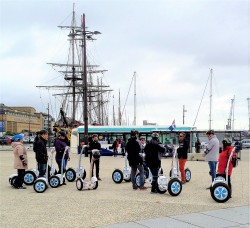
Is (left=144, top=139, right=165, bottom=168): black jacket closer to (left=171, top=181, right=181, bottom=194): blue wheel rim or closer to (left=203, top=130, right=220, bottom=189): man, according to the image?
(left=171, top=181, right=181, bottom=194): blue wheel rim

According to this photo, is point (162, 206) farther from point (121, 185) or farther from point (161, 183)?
point (121, 185)

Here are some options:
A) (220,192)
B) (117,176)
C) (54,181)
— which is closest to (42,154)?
(54,181)

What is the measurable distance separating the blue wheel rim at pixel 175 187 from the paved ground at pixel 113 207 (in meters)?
0.19

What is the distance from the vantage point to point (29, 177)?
43.6 feet

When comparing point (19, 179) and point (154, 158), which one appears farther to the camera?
→ point (19, 179)

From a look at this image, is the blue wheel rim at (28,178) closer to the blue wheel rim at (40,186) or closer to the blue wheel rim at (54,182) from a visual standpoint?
the blue wheel rim at (54,182)

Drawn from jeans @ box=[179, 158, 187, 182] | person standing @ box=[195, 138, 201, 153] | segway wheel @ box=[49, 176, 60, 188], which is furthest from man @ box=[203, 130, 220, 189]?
person standing @ box=[195, 138, 201, 153]

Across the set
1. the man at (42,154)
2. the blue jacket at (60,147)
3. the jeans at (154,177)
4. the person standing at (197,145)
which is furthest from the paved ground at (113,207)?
the person standing at (197,145)

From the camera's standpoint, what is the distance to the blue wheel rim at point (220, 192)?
9500mm

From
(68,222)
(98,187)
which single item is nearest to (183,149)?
(98,187)

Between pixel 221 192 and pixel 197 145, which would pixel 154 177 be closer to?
pixel 221 192

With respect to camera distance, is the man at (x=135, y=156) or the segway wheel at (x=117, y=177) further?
the segway wheel at (x=117, y=177)

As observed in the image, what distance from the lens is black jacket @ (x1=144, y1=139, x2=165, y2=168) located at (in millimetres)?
11244

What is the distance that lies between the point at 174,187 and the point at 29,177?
529 cm
